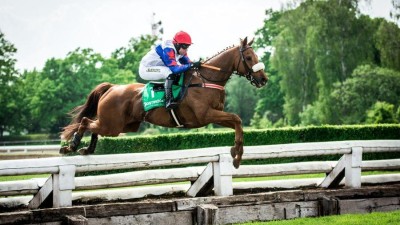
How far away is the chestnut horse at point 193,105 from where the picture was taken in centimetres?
899

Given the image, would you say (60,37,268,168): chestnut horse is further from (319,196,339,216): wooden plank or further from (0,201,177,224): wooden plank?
(319,196,339,216): wooden plank

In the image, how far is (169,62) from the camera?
9.19 metres

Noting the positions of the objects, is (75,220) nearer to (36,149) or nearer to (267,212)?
(267,212)

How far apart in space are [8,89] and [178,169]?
187ft

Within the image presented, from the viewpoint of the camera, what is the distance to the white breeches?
9.28 metres

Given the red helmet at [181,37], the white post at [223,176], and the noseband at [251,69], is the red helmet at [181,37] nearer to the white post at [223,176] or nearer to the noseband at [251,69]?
the noseband at [251,69]

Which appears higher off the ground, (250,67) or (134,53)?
(134,53)

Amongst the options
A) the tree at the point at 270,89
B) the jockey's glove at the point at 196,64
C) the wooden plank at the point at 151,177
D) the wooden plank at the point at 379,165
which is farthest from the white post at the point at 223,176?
the tree at the point at 270,89

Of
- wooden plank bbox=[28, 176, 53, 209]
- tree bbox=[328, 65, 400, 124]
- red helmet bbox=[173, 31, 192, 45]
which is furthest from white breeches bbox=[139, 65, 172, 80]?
tree bbox=[328, 65, 400, 124]

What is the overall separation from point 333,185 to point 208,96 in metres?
2.89

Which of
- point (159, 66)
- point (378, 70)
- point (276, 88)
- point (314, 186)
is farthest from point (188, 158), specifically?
point (276, 88)

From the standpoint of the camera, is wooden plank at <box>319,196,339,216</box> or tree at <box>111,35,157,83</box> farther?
tree at <box>111,35,157,83</box>

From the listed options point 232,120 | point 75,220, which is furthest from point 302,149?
point 75,220

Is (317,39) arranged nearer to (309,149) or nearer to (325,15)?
(325,15)
